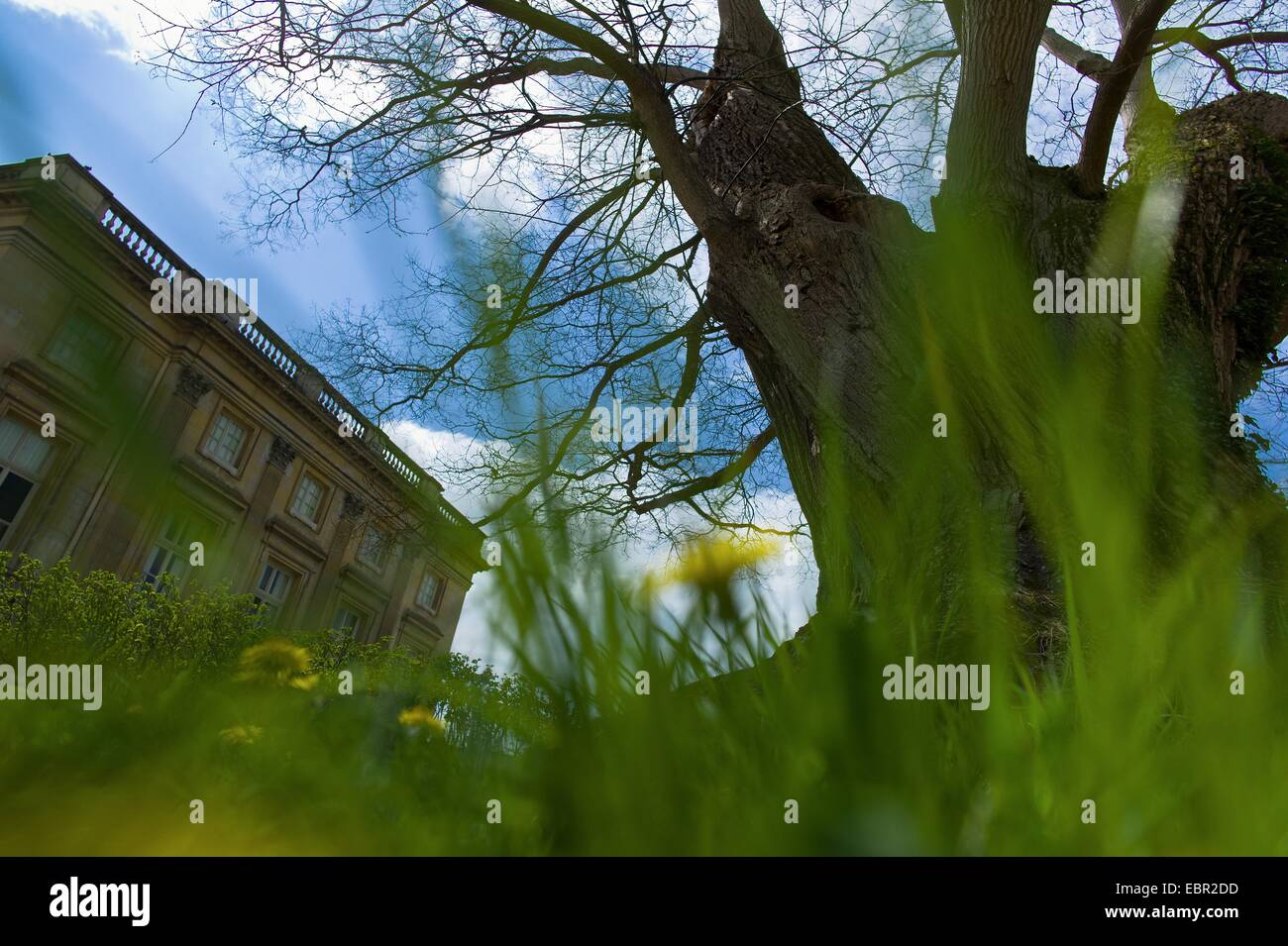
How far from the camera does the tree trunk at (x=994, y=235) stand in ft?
7.68

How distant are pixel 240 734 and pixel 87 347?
0.31 meters

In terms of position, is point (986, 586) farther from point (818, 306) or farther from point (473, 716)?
point (818, 306)

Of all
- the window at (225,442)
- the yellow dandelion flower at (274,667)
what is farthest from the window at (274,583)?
the yellow dandelion flower at (274,667)

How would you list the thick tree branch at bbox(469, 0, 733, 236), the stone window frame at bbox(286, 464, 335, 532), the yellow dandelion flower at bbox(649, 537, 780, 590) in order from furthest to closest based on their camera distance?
1. the stone window frame at bbox(286, 464, 335, 532)
2. the thick tree branch at bbox(469, 0, 733, 236)
3. the yellow dandelion flower at bbox(649, 537, 780, 590)

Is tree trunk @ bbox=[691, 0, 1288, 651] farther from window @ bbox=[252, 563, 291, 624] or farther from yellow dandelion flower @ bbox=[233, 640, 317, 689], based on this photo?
window @ bbox=[252, 563, 291, 624]

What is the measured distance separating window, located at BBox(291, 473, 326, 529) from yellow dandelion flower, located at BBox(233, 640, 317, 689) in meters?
16.4

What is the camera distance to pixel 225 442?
14273 millimetres

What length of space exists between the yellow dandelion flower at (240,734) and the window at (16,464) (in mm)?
14231

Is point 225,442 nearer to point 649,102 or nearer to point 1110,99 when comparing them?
point 649,102

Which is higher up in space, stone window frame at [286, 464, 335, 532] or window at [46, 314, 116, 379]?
stone window frame at [286, 464, 335, 532]

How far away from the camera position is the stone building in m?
0.33

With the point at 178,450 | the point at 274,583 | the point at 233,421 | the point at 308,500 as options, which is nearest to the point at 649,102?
the point at 178,450

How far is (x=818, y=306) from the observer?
2.73 m

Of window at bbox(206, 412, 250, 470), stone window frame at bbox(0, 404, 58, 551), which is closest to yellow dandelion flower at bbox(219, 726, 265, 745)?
stone window frame at bbox(0, 404, 58, 551)
